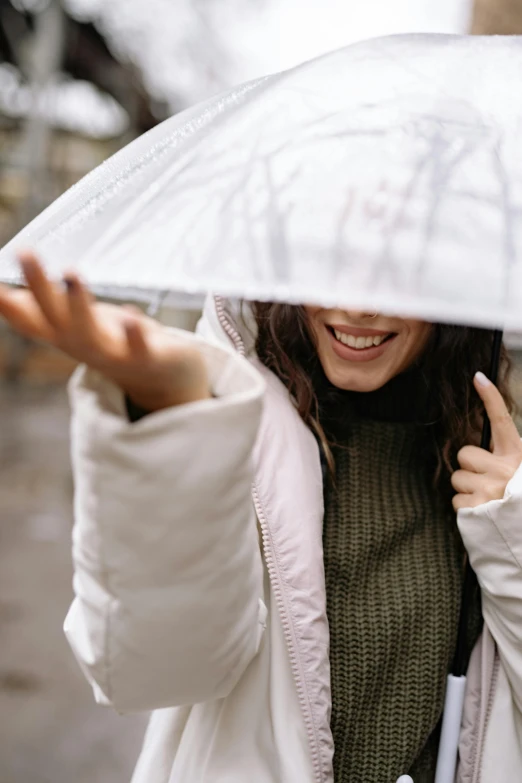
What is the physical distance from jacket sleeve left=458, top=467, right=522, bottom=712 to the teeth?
317 millimetres

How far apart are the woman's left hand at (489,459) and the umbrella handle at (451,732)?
28 centimetres

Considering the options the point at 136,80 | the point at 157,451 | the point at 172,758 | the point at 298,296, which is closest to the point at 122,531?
the point at 157,451

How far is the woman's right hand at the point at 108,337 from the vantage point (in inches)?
32.9

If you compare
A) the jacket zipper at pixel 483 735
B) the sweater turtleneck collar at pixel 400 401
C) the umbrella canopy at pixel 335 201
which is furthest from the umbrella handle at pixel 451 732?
the umbrella canopy at pixel 335 201

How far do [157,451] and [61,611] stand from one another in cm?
347

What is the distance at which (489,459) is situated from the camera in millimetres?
1452

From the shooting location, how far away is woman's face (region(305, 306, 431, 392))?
1479 mm

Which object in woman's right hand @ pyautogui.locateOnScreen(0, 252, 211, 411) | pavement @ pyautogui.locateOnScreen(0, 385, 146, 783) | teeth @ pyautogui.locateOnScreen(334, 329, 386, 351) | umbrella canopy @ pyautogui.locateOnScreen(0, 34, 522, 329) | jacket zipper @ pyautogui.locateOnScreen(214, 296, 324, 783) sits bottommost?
pavement @ pyautogui.locateOnScreen(0, 385, 146, 783)

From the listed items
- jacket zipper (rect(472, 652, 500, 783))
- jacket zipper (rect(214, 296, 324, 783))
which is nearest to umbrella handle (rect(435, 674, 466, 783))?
jacket zipper (rect(472, 652, 500, 783))

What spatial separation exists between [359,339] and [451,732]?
646 mm

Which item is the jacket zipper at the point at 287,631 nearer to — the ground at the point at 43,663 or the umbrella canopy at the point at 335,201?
the umbrella canopy at the point at 335,201

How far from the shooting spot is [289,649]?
4.35 feet

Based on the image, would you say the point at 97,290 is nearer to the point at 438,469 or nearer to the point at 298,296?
the point at 298,296

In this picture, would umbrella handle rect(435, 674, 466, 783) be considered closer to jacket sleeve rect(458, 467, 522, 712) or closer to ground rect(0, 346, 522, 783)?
jacket sleeve rect(458, 467, 522, 712)
